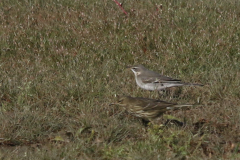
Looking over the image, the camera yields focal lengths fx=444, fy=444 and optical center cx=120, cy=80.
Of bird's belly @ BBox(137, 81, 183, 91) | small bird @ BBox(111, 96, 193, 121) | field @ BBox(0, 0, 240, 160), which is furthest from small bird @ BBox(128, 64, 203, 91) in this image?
small bird @ BBox(111, 96, 193, 121)

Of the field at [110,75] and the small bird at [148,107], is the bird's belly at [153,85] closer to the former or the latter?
the field at [110,75]

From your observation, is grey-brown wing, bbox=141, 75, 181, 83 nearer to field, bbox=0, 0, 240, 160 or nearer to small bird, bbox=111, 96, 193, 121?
field, bbox=0, 0, 240, 160

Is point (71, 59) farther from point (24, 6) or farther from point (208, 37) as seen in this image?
point (24, 6)

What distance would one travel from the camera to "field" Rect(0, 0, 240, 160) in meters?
5.89

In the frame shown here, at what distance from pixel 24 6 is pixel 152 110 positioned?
7.40 m

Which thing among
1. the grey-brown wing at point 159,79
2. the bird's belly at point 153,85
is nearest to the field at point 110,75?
the bird's belly at point 153,85

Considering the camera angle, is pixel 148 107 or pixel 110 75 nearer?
pixel 148 107

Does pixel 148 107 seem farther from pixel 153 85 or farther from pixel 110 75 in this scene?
pixel 110 75

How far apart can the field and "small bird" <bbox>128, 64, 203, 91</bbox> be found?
18cm

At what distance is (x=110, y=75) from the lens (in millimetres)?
8789

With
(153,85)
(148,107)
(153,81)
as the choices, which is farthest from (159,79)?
(148,107)

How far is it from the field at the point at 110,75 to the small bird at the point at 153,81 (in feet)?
0.60

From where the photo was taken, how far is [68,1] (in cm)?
1327

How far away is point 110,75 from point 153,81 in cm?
96
